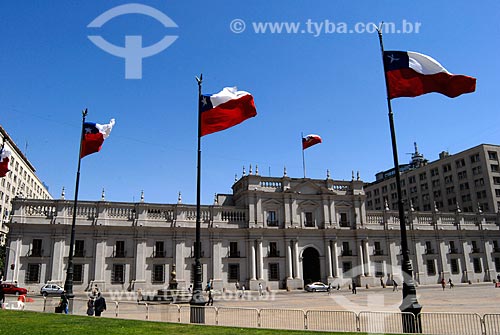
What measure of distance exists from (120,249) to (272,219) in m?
19.7

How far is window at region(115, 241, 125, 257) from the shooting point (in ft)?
153

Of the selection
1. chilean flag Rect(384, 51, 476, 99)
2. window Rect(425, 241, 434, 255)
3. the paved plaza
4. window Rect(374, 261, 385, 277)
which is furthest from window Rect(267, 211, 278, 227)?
chilean flag Rect(384, 51, 476, 99)

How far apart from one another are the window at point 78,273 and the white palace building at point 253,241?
11cm

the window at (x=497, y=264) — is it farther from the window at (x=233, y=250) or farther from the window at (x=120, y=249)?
the window at (x=120, y=249)

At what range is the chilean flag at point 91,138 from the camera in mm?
28233

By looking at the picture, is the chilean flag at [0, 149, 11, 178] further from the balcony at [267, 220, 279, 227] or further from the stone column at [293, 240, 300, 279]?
the stone column at [293, 240, 300, 279]

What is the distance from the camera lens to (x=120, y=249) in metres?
47.0

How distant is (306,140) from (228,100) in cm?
3486

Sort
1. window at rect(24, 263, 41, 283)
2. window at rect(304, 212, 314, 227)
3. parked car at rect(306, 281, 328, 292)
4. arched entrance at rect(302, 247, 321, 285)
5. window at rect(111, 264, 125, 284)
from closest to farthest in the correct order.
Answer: window at rect(24, 263, 41, 283)
window at rect(111, 264, 125, 284)
parked car at rect(306, 281, 328, 292)
arched entrance at rect(302, 247, 321, 285)
window at rect(304, 212, 314, 227)

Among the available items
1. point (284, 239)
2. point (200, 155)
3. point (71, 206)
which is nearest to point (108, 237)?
point (71, 206)

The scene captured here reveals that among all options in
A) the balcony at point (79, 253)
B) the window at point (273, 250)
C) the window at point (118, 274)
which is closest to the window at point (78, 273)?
the balcony at point (79, 253)

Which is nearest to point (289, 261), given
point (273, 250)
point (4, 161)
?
point (273, 250)

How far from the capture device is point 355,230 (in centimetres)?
5638

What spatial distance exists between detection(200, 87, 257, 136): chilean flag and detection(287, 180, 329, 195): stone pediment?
36.1 metres
